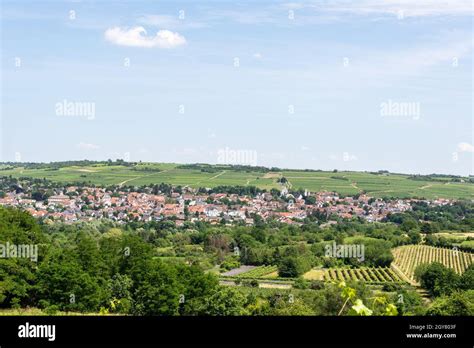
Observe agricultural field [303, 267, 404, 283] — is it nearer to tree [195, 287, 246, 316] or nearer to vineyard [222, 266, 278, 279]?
vineyard [222, 266, 278, 279]

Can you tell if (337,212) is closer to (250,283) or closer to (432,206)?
(432,206)

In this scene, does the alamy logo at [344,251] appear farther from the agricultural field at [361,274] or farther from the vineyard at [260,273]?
the vineyard at [260,273]

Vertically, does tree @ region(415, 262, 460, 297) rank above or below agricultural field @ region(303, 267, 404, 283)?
above

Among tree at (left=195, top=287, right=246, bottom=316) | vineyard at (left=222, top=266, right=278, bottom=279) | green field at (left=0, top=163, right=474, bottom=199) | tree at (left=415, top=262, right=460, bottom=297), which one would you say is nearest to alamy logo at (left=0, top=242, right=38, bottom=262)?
tree at (left=195, top=287, right=246, bottom=316)

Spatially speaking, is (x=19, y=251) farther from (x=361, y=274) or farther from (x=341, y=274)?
(x=361, y=274)

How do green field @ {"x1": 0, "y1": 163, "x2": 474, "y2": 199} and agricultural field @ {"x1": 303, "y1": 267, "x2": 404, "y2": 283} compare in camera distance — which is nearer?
agricultural field @ {"x1": 303, "y1": 267, "x2": 404, "y2": 283}

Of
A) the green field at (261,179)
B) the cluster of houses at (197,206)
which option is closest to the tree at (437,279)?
the cluster of houses at (197,206)
